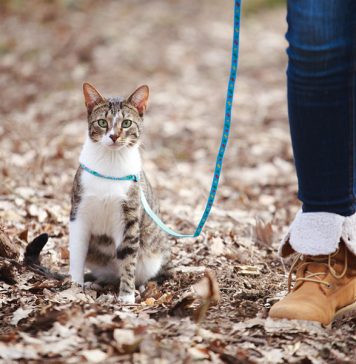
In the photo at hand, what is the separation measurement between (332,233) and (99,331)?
1.02m

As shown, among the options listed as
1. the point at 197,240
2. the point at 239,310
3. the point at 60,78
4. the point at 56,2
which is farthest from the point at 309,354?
the point at 56,2

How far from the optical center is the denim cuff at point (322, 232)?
277cm

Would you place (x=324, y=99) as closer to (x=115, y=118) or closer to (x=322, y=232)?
(x=322, y=232)

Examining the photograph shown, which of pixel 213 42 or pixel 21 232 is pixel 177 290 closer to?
pixel 21 232

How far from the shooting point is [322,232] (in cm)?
280

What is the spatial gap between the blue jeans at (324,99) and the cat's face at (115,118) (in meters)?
0.98

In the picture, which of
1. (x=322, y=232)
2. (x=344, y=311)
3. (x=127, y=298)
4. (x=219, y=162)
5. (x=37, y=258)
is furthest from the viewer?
(x=37, y=258)

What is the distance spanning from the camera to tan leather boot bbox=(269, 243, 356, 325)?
274 cm

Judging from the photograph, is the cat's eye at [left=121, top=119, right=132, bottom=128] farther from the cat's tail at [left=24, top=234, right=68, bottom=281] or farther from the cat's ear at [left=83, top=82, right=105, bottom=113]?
the cat's tail at [left=24, top=234, right=68, bottom=281]

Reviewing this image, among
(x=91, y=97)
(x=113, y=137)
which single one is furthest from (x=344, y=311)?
(x=91, y=97)

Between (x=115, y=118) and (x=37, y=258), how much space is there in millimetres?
824

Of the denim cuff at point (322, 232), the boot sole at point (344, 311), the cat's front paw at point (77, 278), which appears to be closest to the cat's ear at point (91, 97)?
the cat's front paw at point (77, 278)

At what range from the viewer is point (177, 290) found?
3.51 metres

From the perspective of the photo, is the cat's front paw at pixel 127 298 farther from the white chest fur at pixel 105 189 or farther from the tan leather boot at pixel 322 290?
the tan leather boot at pixel 322 290
